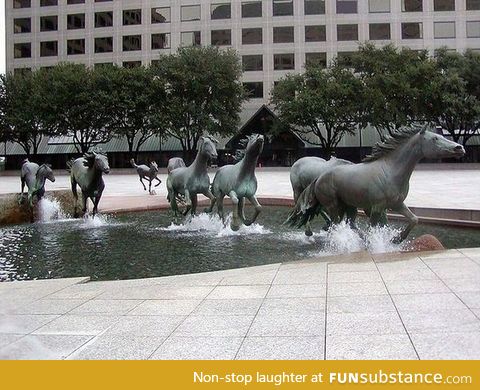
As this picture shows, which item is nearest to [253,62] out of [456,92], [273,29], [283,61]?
[283,61]

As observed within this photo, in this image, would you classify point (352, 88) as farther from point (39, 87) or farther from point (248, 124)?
point (39, 87)

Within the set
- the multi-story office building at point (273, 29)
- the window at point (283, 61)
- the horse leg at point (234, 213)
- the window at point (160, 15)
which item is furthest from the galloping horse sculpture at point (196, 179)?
the window at point (160, 15)

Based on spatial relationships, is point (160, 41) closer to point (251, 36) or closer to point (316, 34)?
point (251, 36)

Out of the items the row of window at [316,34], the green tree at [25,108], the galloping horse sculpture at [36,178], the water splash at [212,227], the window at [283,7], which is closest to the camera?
the water splash at [212,227]

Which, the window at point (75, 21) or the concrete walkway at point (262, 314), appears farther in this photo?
the window at point (75, 21)

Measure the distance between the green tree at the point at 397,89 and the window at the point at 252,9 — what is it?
1891 centimetres

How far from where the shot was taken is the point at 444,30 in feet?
197

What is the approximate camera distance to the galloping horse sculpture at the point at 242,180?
1182cm

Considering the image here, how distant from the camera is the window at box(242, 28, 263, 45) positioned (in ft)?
202

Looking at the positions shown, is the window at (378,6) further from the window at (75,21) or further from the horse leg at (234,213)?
the horse leg at (234,213)

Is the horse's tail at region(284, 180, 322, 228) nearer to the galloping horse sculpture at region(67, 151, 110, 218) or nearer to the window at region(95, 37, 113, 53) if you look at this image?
the galloping horse sculpture at region(67, 151, 110, 218)

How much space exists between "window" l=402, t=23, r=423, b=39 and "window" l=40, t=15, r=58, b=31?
45170 millimetres

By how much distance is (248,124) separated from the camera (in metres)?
55.6

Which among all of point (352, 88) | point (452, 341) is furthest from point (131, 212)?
point (352, 88)
